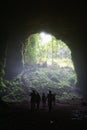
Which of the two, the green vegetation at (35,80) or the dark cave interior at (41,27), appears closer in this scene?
the dark cave interior at (41,27)

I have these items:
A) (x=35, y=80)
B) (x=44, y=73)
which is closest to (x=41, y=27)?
(x=35, y=80)

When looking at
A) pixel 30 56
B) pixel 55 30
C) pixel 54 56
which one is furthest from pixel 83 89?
pixel 54 56

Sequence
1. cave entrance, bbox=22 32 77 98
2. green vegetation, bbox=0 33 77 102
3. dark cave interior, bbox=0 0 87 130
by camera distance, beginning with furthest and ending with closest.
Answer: cave entrance, bbox=22 32 77 98 < green vegetation, bbox=0 33 77 102 < dark cave interior, bbox=0 0 87 130

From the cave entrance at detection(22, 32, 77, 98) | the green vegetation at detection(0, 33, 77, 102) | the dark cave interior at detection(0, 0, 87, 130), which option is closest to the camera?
the dark cave interior at detection(0, 0, 87, 130)

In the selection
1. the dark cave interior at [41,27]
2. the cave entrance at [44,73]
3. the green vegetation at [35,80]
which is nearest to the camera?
the dark cave interior at [41,27]

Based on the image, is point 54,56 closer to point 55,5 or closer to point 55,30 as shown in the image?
point 55,30

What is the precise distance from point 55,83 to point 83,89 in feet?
30.5

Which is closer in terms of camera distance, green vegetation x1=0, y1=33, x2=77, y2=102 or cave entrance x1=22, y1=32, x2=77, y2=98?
green vegetation x1=0, y1=33, x2=77, y2=102

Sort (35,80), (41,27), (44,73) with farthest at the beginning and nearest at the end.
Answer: (44,73) → (35,80) → (41,27)

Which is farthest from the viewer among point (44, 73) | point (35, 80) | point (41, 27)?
point (44, 73)

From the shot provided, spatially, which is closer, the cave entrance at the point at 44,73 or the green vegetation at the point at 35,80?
the green vegetation at the point at 35,80

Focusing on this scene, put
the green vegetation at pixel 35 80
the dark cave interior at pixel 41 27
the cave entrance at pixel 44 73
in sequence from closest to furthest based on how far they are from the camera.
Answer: the dark cave interior at pixel 41 27
the green vegetation at pixel 35 80
the cave entrance at pixel 44 73

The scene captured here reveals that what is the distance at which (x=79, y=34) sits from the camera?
2795cm

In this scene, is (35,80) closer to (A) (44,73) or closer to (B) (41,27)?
(A) (44,73)
